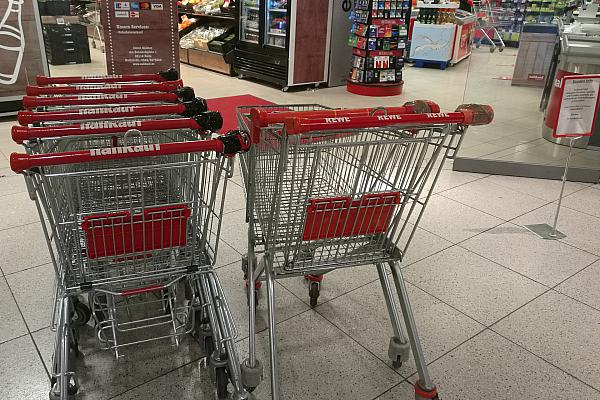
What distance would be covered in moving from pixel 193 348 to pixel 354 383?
2.43 feet

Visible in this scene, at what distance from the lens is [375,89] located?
7.67 m

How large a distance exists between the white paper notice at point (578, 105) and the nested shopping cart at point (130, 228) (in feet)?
8.83

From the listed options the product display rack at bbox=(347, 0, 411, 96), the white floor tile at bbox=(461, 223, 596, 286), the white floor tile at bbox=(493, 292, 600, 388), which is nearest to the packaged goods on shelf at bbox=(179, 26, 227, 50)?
the product display rack at bbox=(347, 0, 411, 96)

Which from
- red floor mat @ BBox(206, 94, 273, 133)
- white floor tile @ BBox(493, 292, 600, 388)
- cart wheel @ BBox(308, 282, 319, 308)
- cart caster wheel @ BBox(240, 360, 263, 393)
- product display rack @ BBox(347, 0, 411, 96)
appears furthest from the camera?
product display rack @ BBox(347, 0, 411, 96)

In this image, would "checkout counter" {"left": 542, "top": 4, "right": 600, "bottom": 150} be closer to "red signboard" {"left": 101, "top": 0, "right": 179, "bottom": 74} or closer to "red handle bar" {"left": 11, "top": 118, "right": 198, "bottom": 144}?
"red signboard" {"left": 101, "top": 0, "right": 179, "bottom": 74}

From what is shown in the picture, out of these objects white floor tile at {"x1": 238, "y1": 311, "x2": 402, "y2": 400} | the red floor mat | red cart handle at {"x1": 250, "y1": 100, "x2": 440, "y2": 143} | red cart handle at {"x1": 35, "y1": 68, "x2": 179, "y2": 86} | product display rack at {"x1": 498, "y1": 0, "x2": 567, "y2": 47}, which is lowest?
white floor tile at {"x1": 238, "y1": 311, "x2": 402, "y2": 400}

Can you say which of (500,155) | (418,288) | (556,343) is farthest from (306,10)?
(556,343)

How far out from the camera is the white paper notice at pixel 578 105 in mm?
3430

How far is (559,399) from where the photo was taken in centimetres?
210

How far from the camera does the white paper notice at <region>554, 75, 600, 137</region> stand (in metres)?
3.43

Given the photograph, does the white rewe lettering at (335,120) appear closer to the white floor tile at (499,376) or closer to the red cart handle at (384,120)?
the red cart handle at (384,120)

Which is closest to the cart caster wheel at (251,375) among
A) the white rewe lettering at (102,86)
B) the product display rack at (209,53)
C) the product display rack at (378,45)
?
the white rewe lettering at (102,86)

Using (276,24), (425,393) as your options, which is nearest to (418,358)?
(425,393)

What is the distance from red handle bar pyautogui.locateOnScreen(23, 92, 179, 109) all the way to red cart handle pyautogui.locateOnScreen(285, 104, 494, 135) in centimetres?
89
